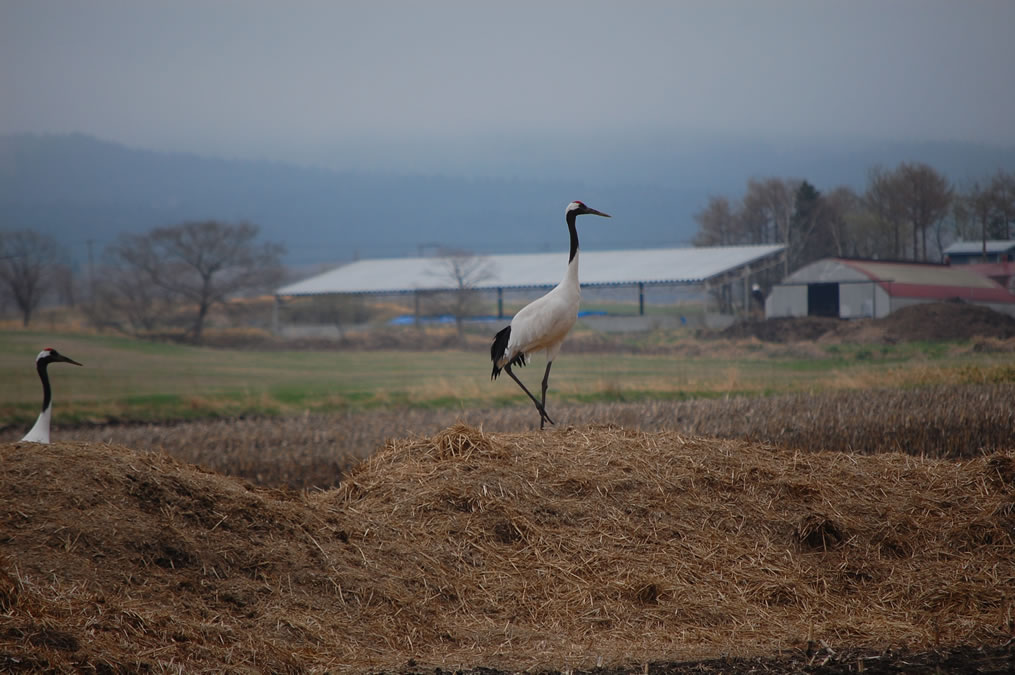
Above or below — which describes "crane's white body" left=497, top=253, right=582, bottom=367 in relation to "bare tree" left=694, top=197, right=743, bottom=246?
below

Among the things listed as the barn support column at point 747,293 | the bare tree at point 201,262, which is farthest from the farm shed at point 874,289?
the bare tree at point 201,262

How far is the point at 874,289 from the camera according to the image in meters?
23.2

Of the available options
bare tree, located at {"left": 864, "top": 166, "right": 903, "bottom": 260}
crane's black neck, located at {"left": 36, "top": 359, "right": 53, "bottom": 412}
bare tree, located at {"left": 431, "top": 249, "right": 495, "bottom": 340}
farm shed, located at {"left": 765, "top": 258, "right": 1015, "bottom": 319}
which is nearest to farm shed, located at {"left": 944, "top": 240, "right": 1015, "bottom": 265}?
farm shed, located at {"left": 765, "top": 258, "right": 1015, "bottom": 319}

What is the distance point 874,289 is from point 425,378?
12.5 meters

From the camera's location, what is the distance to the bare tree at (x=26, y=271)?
1550 inches

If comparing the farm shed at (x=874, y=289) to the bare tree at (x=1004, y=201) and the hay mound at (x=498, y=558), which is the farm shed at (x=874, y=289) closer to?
the bare tree at (x=1004, y=201)

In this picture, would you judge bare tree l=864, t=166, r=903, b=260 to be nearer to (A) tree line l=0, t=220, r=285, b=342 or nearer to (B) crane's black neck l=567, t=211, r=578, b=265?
(B) crane's black neck l=567, t=211, r=578, b=265

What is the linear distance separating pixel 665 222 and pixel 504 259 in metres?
132

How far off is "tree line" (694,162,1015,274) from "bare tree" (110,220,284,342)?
2568cm

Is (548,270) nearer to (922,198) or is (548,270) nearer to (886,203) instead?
(886,203)

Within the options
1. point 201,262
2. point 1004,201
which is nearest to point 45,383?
point 1004,201

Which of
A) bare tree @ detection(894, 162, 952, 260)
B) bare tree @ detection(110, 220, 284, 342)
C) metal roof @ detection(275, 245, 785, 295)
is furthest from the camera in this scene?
bare tree @ detection(110, 220, 284, 342)

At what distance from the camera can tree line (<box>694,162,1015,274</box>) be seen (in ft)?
77.5

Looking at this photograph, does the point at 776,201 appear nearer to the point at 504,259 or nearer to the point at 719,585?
the point at 504,259
